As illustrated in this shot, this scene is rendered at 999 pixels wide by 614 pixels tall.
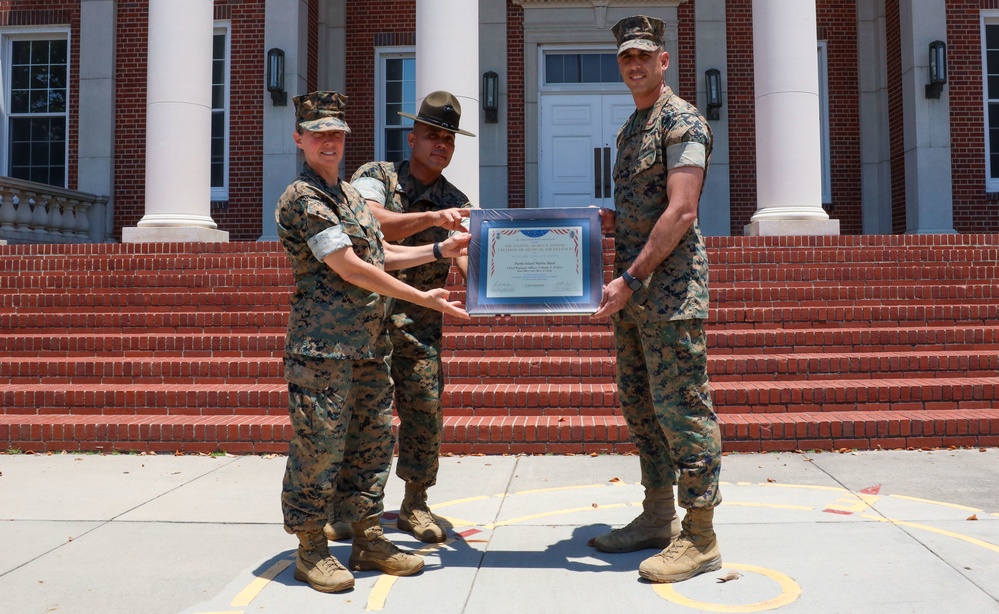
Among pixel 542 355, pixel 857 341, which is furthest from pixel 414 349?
pixel 857 341

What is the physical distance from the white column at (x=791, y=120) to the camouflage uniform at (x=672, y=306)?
21.9 feet

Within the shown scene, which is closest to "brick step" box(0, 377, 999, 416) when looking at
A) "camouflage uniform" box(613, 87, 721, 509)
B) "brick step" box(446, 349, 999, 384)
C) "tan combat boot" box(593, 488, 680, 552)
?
"brick step" box(446, 349, 999, 384)

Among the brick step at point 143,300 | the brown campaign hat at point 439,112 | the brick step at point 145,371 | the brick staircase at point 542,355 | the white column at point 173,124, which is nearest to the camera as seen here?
the brown campaign hat at point 439,112

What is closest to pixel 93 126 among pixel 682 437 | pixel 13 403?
pixel 13 403

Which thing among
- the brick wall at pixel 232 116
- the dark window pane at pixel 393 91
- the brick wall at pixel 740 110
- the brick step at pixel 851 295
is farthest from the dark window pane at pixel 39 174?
the brick step at pixel 851 295

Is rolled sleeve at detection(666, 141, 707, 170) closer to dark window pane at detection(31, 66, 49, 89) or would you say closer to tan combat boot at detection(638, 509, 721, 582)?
tan combat boot at detection(638, 509, 721, 582)

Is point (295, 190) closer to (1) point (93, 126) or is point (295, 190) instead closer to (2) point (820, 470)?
(2) point (820, 470)

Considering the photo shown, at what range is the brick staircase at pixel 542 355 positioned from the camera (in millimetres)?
6492

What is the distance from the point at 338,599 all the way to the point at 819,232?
27.0 ft

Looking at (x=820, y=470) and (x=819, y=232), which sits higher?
(x=819, y=232)

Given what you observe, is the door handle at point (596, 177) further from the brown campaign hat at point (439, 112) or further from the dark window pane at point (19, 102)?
the brown campaign hat at point (439, 112)

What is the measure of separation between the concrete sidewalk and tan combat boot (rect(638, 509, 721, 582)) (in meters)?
0.05

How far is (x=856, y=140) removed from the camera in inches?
575

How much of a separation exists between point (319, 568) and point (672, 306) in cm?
187
